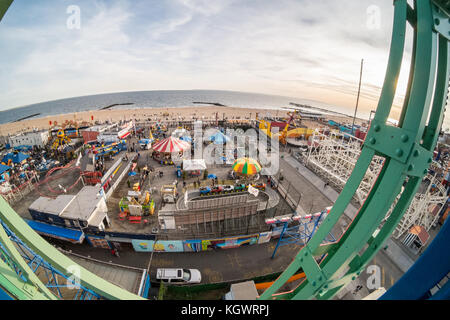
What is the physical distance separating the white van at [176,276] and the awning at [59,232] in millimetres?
4885

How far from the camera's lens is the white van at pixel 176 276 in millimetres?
8672

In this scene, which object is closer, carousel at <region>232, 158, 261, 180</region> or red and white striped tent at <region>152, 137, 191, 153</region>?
carousel at <region>232, 158, 261, 180</region>

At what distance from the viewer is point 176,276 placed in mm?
8703

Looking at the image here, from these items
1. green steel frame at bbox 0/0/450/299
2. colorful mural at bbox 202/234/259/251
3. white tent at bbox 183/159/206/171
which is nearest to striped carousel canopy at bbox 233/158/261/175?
white tent at bbox 183/159/206/171

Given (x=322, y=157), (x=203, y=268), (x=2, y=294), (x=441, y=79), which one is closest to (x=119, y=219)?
(x=203, y=268)

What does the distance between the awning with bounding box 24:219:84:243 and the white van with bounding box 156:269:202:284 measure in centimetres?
488

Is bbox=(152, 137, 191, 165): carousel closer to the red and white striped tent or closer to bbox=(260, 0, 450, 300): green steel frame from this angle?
the red and white striped tent

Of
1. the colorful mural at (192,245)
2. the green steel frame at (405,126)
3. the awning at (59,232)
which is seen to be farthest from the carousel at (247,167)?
the green steel frame at (405,126)

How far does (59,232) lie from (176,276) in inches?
280

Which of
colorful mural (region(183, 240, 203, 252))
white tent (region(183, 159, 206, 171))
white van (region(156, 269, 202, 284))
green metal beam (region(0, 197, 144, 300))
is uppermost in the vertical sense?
green metal beam (region(0, 197, 144, 300))

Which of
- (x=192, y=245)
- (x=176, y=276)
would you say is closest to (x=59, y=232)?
(x=176, y=276)

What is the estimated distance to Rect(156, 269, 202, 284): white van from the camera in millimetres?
8672

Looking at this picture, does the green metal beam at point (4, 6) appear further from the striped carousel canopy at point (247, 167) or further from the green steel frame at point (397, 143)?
the striped carousel canopy at point (247, 167)
